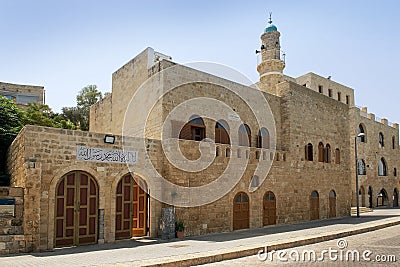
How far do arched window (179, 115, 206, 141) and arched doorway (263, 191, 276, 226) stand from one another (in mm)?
3731

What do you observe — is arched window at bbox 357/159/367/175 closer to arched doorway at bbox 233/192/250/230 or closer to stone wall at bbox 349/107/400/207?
stone wall at bbox 349/107/400/207

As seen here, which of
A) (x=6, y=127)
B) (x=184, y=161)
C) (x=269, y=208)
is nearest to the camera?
(x=184, y=161)

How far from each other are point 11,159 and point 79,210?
343 cm

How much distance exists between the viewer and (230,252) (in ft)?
29.1

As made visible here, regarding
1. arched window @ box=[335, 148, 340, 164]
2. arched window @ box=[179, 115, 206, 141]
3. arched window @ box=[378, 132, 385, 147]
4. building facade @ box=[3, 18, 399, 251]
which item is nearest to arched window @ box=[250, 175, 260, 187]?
building facade @ box=[3, 18, 399, 251]

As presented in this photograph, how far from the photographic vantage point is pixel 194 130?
1414 centimetres

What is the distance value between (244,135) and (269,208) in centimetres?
321

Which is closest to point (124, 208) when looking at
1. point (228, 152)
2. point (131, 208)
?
point (131, 208)

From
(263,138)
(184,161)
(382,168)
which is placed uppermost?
(263,138)

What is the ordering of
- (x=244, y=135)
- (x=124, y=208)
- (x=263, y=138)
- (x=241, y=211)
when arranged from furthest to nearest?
(x=263, y=138), (x=244, y=135), (x=241, y=211), (x=124, y=208)

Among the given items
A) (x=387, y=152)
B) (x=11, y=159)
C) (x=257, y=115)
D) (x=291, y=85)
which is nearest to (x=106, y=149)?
(x=11, y=159)

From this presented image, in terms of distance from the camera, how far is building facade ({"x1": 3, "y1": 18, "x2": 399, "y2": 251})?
9820mm

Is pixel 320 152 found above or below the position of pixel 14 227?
above

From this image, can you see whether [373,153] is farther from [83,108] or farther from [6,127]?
[6,127]
